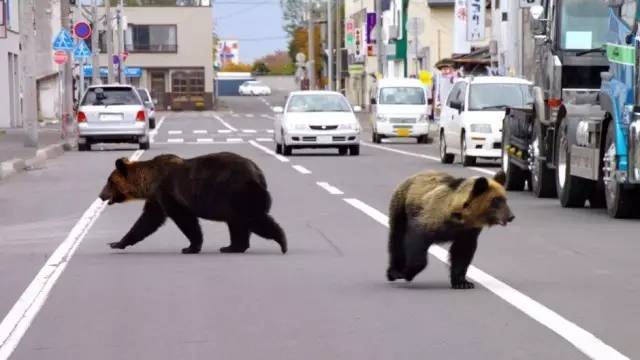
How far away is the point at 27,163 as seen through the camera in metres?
33.8

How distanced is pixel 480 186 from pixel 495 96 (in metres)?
22.0

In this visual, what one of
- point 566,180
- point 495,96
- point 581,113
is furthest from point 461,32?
point 566,180

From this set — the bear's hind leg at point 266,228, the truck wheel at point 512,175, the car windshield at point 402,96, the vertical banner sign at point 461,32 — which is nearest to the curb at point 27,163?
the truck wheel at point 512,175

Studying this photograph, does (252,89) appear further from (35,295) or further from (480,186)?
(480,186)

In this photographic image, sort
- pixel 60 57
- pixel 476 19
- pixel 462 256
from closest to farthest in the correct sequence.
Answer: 1. pixel 462 256
2. pixel 60 57
3. pixel 476 19

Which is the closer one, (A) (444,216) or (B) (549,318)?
(B) (549,318)

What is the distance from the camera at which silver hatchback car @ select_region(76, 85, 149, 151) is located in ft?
137

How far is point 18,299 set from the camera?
39.2 feet

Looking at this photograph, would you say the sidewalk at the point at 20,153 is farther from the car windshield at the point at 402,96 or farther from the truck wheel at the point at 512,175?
the car windshield at the point at 402,96

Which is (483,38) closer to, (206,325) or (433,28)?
(433,28)

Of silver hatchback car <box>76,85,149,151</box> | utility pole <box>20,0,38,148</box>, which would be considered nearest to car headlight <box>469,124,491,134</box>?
silver hatchback car <box>76,85,149,151</box>

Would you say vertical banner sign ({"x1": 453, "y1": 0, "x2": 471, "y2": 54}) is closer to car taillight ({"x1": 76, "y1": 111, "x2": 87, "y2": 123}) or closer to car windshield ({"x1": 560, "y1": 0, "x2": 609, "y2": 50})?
car taillight ({"x1": 76, "y1": 111, "x2": 87, "y2": 123})

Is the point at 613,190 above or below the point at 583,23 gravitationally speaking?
below

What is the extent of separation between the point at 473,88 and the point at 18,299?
22009mm
